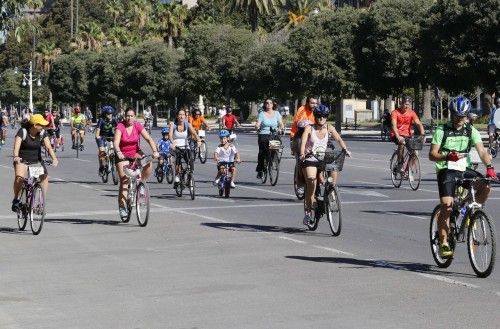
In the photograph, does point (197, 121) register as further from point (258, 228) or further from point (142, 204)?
point (258, 228)

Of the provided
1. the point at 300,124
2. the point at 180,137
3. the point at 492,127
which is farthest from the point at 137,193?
the point at 492,127

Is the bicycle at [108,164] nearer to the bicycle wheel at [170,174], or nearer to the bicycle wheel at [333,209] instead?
the bicycle wheel at [170,174]

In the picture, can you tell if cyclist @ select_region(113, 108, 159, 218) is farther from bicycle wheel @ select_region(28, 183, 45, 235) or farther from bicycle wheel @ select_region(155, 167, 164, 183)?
bicycle wheel @ select_region(155, 167, 164, 183)

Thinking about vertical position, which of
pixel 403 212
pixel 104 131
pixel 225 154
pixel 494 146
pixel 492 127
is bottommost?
pixel 403 212

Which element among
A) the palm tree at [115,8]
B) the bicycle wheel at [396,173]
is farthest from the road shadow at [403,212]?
the palm tree at [115,8]

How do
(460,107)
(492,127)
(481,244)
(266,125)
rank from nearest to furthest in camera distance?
1. (481,244)
2. (460,107)
3. (266,125)
4. (492,127)

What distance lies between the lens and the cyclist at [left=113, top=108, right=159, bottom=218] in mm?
17656

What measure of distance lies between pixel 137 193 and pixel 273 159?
29.6ft

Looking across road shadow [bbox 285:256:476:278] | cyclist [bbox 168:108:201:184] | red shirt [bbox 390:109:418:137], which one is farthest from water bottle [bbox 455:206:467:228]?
cyclist [bbox 168:108:201:184]

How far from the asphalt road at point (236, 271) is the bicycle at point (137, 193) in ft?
0.83

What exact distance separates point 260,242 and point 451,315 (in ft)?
18.9

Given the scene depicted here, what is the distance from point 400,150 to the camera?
24172mm

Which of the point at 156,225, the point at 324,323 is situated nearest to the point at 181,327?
the point at 324,323

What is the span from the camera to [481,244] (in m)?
11.4
